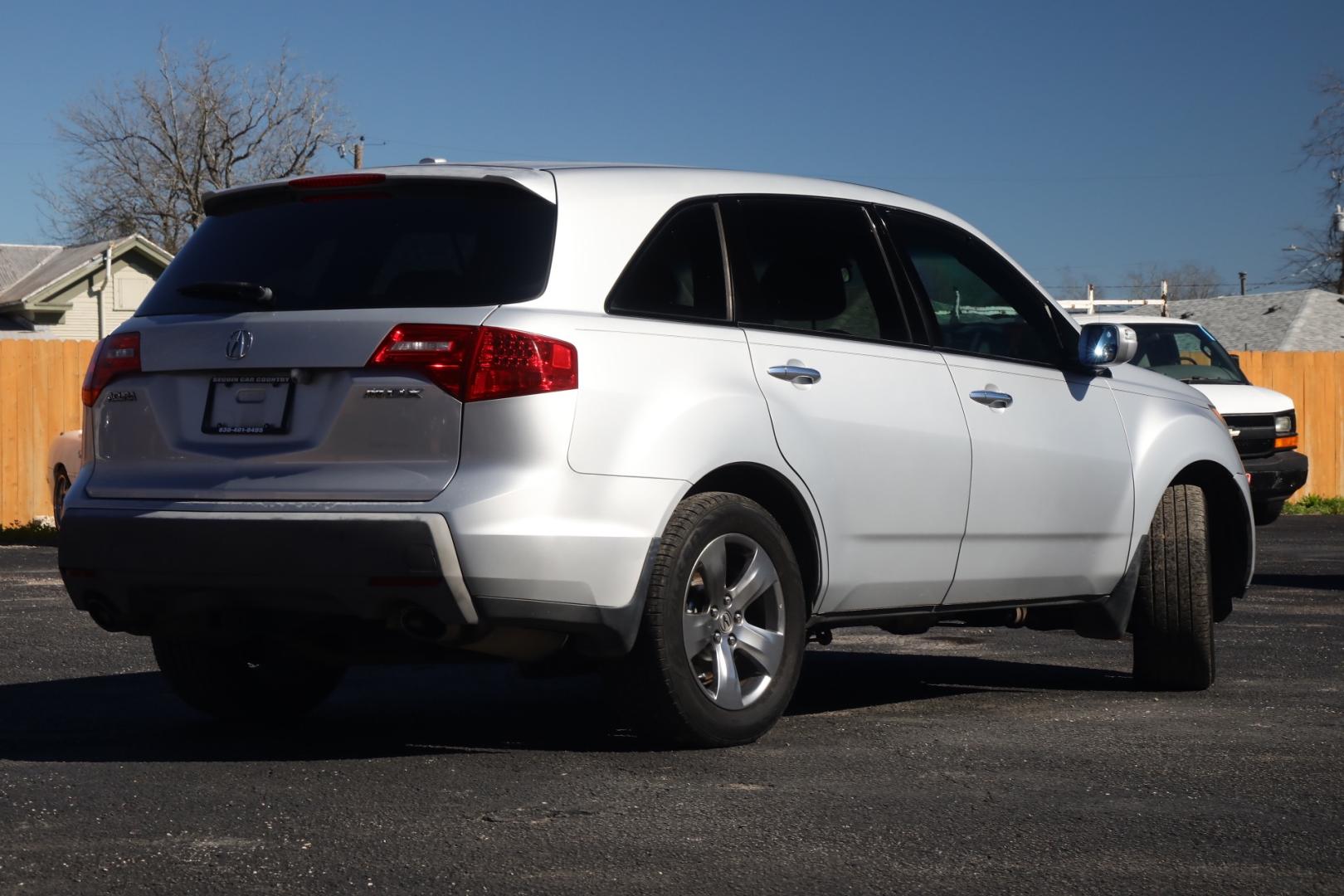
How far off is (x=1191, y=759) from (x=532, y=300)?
238 cm

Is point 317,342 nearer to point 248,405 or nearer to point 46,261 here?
point 248,405

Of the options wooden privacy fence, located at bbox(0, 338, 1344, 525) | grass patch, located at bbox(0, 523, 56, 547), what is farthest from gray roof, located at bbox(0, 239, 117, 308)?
grass patch, located at bbox(0, 523, 56, 547)

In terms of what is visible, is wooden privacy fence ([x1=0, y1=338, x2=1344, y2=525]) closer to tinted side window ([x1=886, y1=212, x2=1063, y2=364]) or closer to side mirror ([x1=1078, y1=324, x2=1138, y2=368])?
tinted side window ([x1=886, y1=212, x2=1063, y2=364])

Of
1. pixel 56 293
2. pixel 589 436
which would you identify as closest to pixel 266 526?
pixel 589 436

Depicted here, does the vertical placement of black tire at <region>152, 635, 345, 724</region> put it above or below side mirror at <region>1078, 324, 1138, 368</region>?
below

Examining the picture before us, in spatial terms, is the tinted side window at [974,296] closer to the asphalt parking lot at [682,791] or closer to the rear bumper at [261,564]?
the asphalt parking lot at [682,791]

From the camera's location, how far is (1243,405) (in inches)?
685

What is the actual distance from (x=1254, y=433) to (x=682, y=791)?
13485 mm

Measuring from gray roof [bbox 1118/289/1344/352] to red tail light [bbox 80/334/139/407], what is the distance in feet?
151

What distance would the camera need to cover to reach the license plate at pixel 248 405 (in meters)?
5.45

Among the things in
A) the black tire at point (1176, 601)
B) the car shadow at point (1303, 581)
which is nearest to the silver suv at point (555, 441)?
the black tire at point (1176, 601)

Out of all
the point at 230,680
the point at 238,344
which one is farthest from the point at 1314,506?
the point at 238,344

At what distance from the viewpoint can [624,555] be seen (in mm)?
5359

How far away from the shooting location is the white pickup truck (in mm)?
17250
